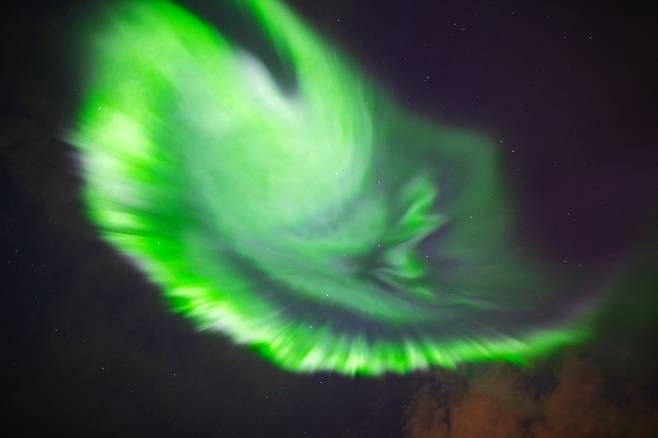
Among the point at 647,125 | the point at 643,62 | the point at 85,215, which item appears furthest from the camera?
the point at 85,215

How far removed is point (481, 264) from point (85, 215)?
2.08 meters

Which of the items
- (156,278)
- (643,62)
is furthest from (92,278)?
(643,62)

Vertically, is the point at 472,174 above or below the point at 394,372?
above

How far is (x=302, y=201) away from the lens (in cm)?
183

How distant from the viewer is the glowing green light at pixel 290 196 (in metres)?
1.47

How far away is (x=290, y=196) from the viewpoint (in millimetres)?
1801

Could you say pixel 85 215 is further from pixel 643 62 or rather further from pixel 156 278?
pixel 643 62

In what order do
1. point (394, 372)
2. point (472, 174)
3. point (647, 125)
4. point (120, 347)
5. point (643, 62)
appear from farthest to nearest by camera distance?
point (394, 372) → point (120, 347) → point (472, 174) → point (647, 125) → point (643, 62)

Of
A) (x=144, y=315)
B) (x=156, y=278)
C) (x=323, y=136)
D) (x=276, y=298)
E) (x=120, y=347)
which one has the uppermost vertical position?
(x=323, y=136)

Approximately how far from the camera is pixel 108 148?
165 centimetres

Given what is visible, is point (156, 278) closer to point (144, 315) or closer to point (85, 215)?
point (144, 315)

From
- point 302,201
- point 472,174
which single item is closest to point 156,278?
point 302,201

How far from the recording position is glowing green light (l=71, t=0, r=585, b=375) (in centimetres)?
147

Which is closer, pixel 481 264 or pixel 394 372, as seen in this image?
pixel 481 264
